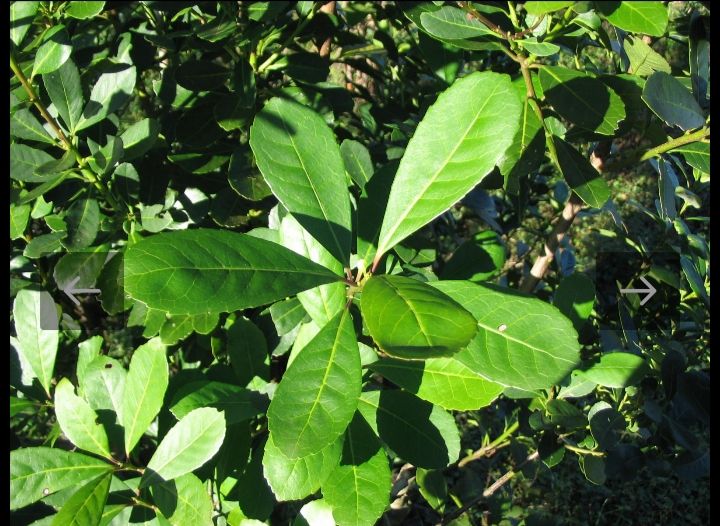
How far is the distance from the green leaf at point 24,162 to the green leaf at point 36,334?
251 mm

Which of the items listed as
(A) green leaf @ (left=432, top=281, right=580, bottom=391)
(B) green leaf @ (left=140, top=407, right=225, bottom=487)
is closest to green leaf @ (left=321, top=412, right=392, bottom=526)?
(B) green leaf @ (left=140, top=407, right=225, bottom=487)

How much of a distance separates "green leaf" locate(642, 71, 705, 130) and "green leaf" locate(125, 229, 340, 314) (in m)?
0.54

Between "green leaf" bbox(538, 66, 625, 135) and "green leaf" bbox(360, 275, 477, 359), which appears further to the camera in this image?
"green leaf" bbox(538, 66, 625, 135)

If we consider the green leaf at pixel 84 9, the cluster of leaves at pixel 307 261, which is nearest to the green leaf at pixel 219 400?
the cluster of leaves at pixel 307 261

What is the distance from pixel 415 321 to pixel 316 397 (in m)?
0.17

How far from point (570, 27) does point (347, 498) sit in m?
0.77

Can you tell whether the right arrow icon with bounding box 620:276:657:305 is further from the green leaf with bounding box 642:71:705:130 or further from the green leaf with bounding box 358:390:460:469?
the green leaf with bounding box 358:390:460:469

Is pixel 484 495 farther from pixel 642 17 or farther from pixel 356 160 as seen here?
pixel 642 17

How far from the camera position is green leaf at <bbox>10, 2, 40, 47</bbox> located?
968 mm

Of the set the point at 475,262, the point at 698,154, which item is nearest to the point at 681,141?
the point at 698,154

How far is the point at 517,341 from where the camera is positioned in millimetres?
778
